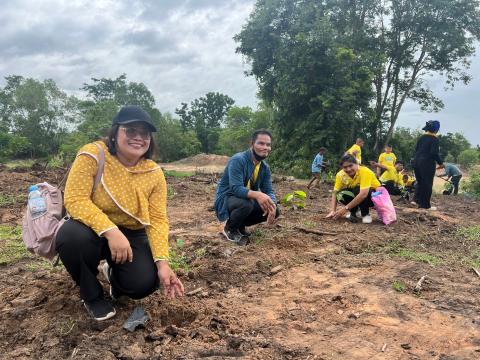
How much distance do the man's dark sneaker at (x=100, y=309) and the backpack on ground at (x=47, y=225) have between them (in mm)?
385

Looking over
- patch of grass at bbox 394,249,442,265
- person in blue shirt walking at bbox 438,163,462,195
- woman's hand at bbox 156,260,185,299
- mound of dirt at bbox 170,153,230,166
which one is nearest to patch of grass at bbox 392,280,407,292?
patch of grass at bbox 394,249,442,265

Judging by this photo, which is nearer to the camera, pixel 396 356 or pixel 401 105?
pixel 396 356

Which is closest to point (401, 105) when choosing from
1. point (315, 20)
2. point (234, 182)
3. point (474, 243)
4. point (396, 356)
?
point (315, 20)

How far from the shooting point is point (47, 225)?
2.45 m

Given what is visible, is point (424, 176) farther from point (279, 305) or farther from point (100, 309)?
point (100, 309)

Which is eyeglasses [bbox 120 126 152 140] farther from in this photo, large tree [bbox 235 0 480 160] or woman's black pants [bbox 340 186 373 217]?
large tree [bbox 235 0 480 160]

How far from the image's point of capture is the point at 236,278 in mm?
3461

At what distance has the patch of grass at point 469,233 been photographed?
5.34m

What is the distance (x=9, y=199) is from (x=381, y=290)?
7710mm

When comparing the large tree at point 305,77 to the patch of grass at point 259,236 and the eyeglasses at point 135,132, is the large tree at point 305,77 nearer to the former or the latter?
the patch of grass at point 259,236

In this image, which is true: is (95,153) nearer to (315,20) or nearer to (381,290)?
(381,290)

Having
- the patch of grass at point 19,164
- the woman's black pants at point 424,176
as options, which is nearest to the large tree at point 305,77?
the woman's black pants at point 424,176

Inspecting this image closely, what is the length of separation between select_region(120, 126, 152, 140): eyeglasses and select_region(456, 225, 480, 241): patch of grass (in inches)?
182

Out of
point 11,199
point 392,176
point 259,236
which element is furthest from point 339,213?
point 11,199
